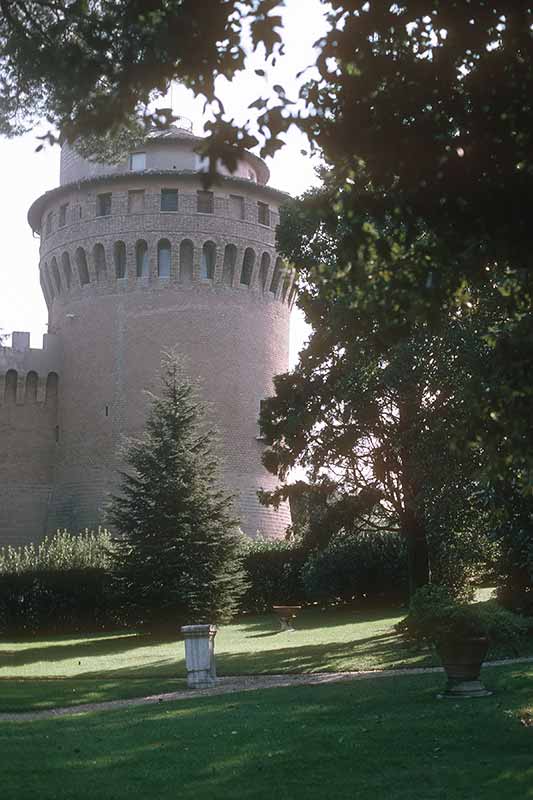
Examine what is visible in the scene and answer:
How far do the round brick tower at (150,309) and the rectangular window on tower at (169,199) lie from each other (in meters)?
0.05

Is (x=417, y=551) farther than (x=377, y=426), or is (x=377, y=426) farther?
(x=417, y=551)

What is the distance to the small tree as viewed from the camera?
95.6 feet

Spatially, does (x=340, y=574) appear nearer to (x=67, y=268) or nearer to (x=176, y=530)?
(x=176, y=530)

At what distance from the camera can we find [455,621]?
12859 mm

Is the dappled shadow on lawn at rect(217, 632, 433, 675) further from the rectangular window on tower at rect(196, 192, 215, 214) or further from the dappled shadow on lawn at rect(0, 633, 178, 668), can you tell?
the rectangular window on tower at rect(196, 192, 215, 214)

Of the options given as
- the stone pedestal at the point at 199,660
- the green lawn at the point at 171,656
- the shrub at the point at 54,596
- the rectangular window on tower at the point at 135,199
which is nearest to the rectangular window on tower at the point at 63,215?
the rectangular window on tower at the point at 135,199

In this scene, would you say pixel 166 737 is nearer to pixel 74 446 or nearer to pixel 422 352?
pixel 422 352

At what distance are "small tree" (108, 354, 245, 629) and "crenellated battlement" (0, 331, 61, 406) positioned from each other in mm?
12281

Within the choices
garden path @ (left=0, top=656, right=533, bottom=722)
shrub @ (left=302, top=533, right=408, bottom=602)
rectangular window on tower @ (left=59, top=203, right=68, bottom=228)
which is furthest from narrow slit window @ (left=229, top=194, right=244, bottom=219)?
garden path @ (left=0, top=656, right=533, bottom=722)

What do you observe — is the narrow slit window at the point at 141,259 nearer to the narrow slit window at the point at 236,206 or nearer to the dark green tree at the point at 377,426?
the narrow slit window at the point at 236,206

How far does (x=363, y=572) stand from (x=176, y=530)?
777cm

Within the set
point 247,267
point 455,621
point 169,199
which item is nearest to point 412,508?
point 455,621

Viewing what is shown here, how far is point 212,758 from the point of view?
9352 mm

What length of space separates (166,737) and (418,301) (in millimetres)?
4887
